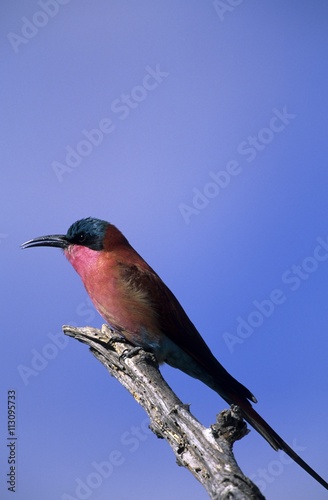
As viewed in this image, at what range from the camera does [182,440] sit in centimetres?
284

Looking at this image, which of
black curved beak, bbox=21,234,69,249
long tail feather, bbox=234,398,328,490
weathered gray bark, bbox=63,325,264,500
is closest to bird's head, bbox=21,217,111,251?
black curved beak, bbox=21,234,69,249

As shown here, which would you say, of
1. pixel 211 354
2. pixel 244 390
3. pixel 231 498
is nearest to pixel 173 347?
pixel 211 354

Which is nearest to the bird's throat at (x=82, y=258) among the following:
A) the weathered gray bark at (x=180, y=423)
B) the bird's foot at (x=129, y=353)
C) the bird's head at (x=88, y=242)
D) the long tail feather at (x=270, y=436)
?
the bird's head at (x=88, y=242)

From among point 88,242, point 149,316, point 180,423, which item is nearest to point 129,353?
point 149,316

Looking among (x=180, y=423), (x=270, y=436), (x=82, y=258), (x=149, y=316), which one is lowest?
(x=270, y=436)

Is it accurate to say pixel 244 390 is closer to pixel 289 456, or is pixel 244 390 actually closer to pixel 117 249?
pixel 289 456

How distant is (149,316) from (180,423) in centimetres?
111

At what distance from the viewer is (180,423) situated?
2.89m

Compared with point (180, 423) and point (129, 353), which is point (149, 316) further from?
point (180, 423)

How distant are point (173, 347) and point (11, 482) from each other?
1201 millimetres

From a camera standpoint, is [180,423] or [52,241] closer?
[180,423]

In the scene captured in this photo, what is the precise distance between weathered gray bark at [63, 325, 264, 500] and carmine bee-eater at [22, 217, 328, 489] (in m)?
0.16

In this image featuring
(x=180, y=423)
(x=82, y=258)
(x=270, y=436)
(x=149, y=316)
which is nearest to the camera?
(x=180, y=423)

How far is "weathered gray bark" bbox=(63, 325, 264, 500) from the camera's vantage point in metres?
2.47
